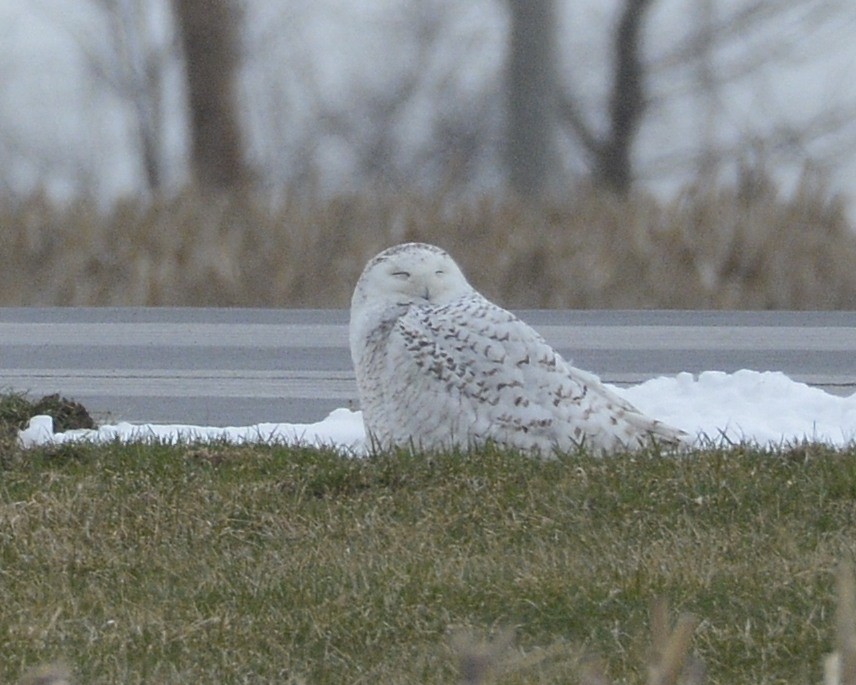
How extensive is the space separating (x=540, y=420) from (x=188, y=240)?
278cm

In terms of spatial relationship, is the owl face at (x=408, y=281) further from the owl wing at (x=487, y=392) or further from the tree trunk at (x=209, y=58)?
the tree trunk at (x=209, y=58)

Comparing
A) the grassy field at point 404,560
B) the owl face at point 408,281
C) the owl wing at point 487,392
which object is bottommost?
the grassy field at point 404,560

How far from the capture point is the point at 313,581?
3896 mm

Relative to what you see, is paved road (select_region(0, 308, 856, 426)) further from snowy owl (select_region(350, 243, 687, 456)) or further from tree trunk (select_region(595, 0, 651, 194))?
tree trunk (select_region(595, 0, 651, 194))

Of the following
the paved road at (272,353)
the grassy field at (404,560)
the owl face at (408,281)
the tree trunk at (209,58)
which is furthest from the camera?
the tree trunk at (209,58)

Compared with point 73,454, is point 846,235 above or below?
above

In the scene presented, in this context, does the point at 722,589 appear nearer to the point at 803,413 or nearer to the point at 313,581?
the point at 313,581

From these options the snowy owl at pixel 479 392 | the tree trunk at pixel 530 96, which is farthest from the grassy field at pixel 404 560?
the tree trunk at pixel 530 96

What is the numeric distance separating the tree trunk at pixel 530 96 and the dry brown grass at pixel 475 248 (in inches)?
7.3

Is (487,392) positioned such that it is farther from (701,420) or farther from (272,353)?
(272,353)

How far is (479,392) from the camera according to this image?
498 cm

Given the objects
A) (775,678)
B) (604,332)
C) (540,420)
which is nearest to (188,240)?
(604,332)

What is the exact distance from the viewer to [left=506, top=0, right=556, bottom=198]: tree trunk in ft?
23.8

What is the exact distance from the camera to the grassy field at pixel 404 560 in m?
3.44
